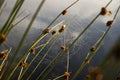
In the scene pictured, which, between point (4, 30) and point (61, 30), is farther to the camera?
point (61, 30)

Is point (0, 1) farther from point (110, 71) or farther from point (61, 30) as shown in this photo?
point (110, 71)

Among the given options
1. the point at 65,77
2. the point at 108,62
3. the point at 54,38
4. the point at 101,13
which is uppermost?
the point at 108,62

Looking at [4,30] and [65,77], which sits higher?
[4,30]

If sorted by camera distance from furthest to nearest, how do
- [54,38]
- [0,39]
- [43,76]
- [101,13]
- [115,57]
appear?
[54,38] < [43,76] < [101,13] < [0,39] < [115,57]

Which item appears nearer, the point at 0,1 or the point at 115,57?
the point at 115,57

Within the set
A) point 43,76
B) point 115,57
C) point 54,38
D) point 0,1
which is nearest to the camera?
point 115,57

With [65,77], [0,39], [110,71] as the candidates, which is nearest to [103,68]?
[110,71]

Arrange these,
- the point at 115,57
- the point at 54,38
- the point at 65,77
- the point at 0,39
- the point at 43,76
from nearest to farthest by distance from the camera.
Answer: the point at 115,57 → the point at 0,39 → the point at 43,76 → the point at 65,77 → the point at 54,38

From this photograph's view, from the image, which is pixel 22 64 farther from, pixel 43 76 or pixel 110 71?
pixel 110 71

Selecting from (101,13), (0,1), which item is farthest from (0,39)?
(101,13)
